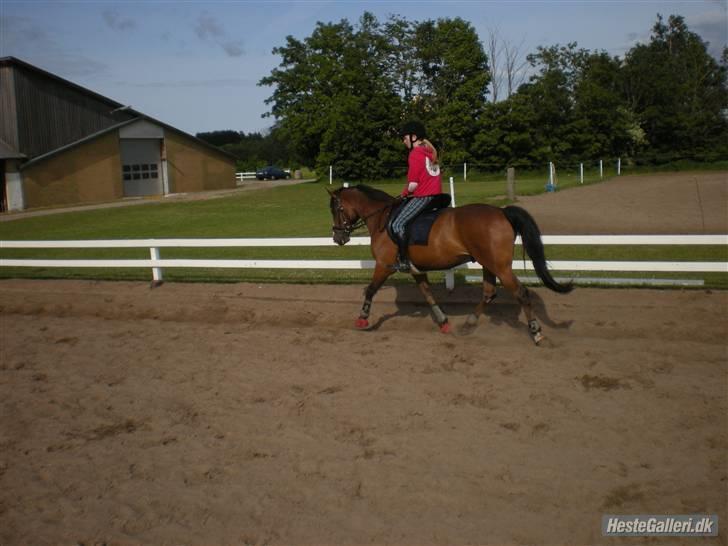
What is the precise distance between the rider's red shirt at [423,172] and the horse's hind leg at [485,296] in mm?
1263

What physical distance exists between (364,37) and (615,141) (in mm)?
21884

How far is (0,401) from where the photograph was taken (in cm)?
731

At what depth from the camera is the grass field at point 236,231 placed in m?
14.1

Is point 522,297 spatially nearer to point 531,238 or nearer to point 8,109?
point 531,238

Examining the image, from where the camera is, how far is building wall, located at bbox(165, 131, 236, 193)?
4606 cm

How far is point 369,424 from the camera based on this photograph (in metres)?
6.14

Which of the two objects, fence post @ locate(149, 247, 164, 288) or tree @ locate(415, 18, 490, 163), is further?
tree @ locate(415, 18, 490, 163)

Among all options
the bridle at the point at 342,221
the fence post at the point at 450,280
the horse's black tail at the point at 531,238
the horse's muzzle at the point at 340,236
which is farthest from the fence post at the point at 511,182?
the horse's black tail at the point at 531,238

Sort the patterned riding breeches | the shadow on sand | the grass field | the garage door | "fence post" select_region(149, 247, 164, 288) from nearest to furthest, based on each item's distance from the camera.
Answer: the patterned riding breeches, the shadow on sand, "fence post" select_region(149, 247, 164, 288), the grass field, the garage door

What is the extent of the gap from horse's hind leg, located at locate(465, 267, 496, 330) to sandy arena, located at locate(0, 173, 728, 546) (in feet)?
0.68

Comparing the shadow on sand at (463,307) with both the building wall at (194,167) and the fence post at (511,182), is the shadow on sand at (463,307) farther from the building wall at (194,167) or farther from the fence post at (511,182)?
the building wall at (194,167)

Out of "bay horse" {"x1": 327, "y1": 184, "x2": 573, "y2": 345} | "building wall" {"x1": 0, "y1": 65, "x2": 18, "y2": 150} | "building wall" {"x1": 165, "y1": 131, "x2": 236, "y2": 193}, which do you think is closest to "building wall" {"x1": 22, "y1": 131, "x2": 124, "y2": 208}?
"building wall" {"x1": 0, "y1": 65, "x2": 18, "y2": 150}

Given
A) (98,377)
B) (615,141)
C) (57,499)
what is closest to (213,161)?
(615,141)

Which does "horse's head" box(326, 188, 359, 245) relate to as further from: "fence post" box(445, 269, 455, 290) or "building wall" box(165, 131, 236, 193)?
"building wall" box(165, 131, 236, 193)
